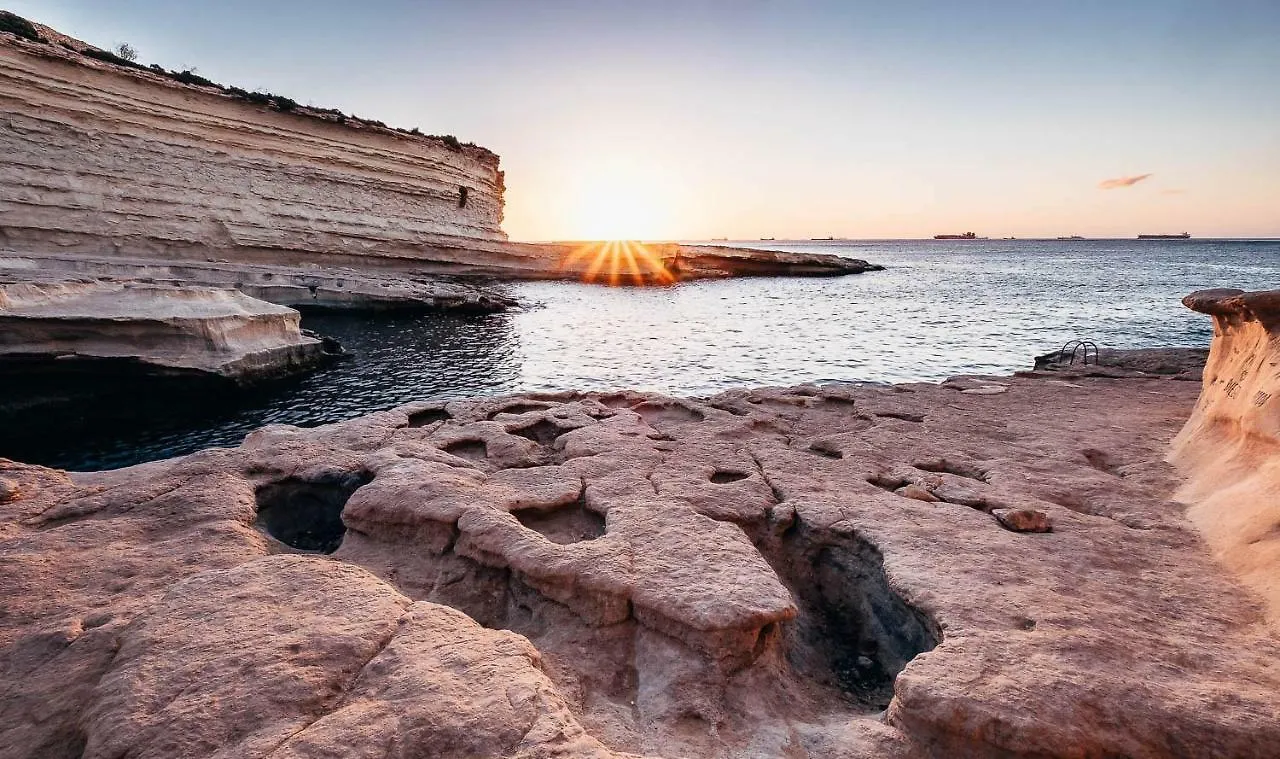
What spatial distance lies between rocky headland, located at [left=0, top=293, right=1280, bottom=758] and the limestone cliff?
18.8m

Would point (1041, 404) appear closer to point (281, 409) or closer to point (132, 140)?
point (281, 409)

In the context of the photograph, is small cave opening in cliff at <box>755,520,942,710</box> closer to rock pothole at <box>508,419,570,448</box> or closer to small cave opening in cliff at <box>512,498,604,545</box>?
small cave opening in cliff at <box>512,498,604,545</box>

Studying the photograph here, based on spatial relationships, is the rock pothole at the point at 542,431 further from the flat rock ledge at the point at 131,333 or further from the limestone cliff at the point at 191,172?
the limestone cliff at the point at 191,172

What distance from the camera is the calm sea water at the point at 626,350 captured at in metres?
8.95

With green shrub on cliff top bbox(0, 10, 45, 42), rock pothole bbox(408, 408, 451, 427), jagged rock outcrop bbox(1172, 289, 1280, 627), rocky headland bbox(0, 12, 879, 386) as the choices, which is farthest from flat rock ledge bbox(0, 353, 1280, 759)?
green shrub on cliff top bbox(0, 10, 45, 42)

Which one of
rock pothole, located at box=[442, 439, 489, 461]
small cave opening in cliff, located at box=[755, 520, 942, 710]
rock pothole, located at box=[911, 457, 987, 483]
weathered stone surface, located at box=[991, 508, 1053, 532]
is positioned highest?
rock pothole, located at box=[442, 439, 489, 461]

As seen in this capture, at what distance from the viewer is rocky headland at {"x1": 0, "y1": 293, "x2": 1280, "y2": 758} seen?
Result: 2.18 metres

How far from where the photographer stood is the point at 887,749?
2.25 meters

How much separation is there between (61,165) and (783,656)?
24.0m

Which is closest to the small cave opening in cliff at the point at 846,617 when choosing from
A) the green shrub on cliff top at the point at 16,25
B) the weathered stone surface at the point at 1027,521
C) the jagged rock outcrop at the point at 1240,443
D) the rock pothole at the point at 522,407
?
the weathered stone surface at the point at 1027,521

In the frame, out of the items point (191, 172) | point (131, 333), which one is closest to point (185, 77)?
point (191, 172)

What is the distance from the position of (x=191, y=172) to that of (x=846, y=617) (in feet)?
82.2

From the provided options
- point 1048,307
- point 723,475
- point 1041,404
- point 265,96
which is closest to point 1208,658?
point 723,475

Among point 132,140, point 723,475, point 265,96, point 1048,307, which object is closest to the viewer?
point 723,475
